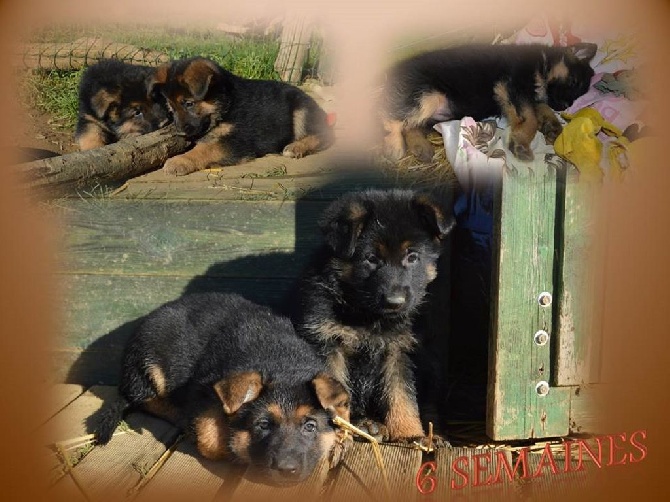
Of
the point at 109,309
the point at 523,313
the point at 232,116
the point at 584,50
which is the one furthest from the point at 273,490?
the point at 584,50

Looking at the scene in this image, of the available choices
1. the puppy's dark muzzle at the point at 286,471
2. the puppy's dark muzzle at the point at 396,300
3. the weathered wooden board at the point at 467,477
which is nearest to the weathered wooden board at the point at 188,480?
the puppy's dark muzzle at the point at 286,471

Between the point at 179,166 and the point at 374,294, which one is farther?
the point at 179,166

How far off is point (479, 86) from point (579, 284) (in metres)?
1.51

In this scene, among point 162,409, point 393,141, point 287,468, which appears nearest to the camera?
point 287,468

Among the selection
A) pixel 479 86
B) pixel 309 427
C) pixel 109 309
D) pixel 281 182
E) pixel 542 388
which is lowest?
pixel 309 427

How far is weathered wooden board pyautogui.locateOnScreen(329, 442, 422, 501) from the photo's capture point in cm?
364

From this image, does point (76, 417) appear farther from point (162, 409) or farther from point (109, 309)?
point (109, 309)

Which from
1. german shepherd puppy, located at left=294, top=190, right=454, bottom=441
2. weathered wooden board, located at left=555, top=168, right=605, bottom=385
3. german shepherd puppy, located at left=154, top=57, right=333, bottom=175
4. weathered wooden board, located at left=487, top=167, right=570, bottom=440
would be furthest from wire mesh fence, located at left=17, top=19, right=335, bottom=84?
weathered wooden board, located at left=555, top=168, right=605, bottom=385

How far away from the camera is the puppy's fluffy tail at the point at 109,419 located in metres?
4.01

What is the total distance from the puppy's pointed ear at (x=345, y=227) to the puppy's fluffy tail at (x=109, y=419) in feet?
4.38

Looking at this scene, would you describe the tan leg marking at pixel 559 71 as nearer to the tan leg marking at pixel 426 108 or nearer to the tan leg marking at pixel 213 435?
the tan leg marking at pixel 426 108

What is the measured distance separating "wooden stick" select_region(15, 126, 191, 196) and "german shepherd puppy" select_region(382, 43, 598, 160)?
1472 mm

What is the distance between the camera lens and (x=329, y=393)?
12.1 feet

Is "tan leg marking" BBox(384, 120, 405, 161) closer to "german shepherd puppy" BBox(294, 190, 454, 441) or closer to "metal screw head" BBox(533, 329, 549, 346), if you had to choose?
"german shepherd puppy" BBox(294, 190, 454, 441)
